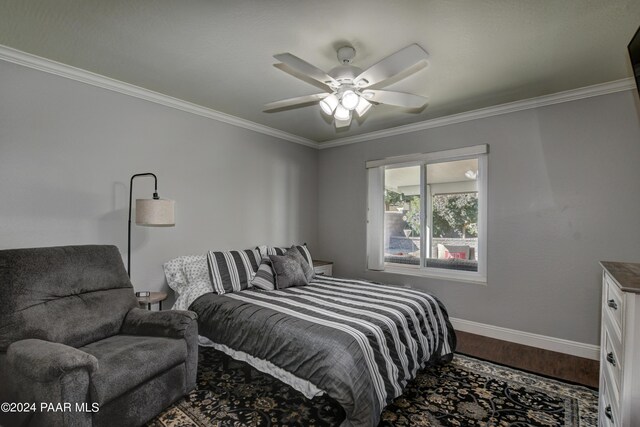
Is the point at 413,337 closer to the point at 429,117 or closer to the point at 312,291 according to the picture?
the point at 312,291

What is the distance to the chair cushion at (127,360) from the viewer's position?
168 cm

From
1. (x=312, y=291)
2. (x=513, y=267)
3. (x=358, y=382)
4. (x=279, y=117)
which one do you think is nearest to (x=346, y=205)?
(x=279, y=117)

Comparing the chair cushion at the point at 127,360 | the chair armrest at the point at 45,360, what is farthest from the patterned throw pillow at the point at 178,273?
the chair armrest at the point at 45,360

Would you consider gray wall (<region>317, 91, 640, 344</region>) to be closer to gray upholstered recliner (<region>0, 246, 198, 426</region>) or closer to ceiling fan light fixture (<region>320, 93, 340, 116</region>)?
ceiling fan light fixture (<region>320, 93, 340, 116</region>)

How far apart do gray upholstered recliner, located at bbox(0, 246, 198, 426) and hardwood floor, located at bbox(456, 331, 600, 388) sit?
272 cm

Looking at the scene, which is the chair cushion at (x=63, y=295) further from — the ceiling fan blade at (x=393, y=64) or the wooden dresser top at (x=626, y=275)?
the wooden dresser top at (x=626, y=275)

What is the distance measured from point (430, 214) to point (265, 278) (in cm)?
230

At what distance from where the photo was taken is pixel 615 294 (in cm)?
137

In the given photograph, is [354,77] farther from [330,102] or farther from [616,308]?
[616,308]

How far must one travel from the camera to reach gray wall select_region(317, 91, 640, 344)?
9.49 feet

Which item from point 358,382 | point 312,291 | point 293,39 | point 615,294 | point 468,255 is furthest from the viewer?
point 468,255

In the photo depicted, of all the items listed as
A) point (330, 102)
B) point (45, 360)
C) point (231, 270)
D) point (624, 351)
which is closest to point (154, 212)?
point (231, 270)

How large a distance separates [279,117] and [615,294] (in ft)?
11.3

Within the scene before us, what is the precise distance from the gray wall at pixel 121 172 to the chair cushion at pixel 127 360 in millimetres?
1136
